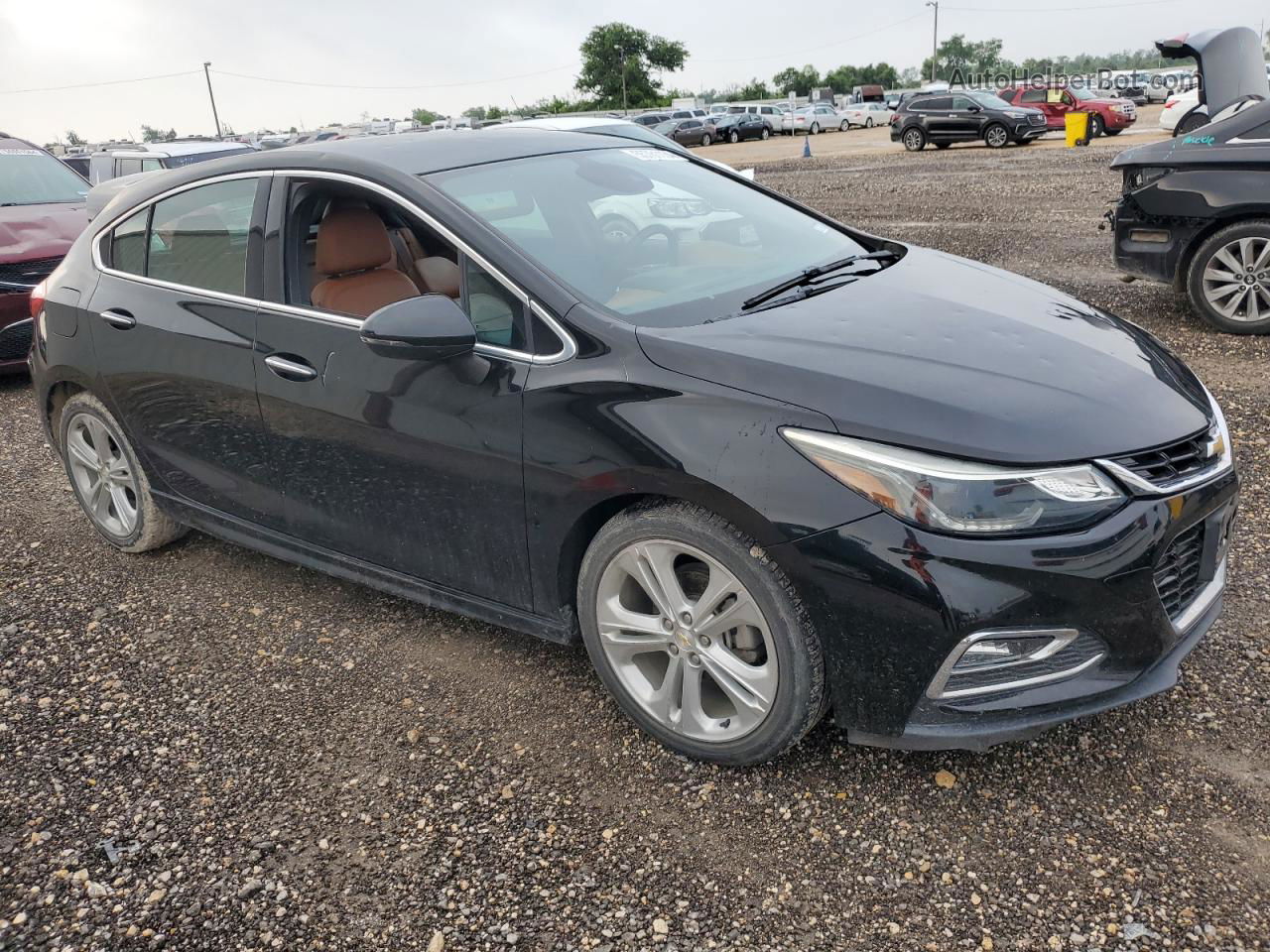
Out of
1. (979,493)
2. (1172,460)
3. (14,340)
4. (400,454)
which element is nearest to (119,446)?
(400,454)

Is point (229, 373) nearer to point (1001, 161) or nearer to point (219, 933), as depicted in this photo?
point (219, 933)

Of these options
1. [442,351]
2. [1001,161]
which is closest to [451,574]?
[442,351]

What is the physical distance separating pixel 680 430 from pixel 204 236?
219cm

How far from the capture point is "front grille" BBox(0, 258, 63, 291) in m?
7.34

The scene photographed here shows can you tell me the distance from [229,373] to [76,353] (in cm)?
110

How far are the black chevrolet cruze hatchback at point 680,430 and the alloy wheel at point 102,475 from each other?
33cm

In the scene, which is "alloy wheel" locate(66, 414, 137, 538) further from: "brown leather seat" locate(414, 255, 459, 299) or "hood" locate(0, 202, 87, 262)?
"hood" locate(0, 202, 87, 262)

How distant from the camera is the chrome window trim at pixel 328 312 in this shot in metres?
2.88

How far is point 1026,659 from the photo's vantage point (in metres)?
2.43

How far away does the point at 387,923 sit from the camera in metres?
2.44

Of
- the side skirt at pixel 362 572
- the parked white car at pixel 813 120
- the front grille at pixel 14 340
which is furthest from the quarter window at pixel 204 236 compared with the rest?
the parked white car at pixel 813 120

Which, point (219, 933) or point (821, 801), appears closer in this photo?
point (219, 933)

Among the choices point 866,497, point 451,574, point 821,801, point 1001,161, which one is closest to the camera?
point 866,497

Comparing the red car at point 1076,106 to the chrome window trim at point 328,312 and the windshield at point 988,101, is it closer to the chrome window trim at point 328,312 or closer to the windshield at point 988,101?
the windshield at point 988,101
